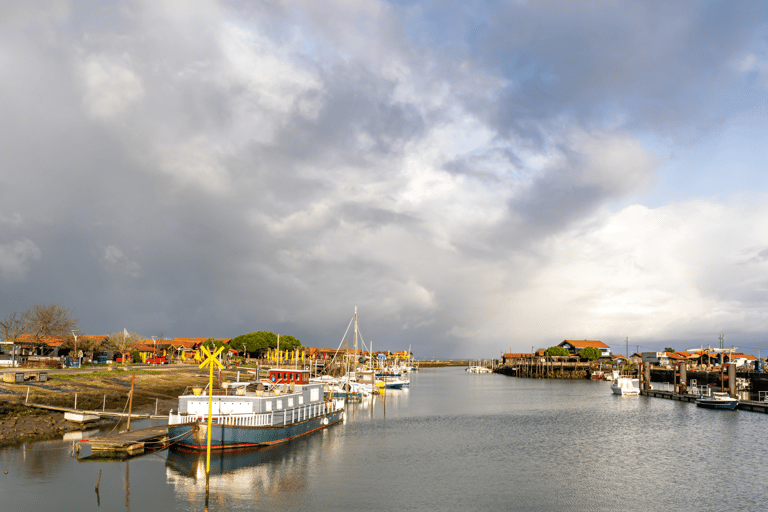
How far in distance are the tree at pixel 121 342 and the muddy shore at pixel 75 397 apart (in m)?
30.1

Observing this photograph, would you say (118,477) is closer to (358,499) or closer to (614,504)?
(358,499)

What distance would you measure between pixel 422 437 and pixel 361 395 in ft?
172

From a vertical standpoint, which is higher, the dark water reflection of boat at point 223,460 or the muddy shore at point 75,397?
the muddy shore at point 75,397

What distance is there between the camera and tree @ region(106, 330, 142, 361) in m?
117

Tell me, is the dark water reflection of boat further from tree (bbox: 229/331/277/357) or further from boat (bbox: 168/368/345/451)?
tree (bbox: 229/331/277/357)

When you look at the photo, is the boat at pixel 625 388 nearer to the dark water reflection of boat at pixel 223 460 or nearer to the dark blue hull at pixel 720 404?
the dark blue hull at pixel 720 404

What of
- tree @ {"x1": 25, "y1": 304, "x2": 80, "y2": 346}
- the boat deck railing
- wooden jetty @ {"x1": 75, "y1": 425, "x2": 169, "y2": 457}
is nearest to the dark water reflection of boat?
wooden jetty @ {"x1": 75, "y1": 425, "x2": 169, "y2": 457}

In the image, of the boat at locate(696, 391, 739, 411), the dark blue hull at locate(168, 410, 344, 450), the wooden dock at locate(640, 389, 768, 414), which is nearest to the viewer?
the dark blue hull at locate(168, 410, 344, 450)

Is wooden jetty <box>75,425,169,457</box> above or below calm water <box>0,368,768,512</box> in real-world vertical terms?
above

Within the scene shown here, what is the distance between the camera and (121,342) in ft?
401

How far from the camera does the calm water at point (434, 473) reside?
34.6m

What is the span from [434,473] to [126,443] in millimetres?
25744

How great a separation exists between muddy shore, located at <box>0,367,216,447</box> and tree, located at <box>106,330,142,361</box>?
30085 millimetres

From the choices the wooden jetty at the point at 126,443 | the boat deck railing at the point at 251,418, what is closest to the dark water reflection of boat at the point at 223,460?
the wooden jetty at the point at 126,443
